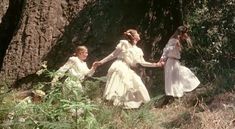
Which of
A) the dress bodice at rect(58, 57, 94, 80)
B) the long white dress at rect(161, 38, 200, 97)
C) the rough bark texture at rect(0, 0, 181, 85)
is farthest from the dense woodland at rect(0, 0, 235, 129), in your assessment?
the dress bodice at rect(58, 57, 94, 80)

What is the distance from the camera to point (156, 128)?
796 centimetres

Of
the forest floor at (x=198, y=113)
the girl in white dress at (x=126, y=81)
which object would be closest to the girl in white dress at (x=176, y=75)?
the forest floor at (x=198, y=113)

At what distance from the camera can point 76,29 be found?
11.6m

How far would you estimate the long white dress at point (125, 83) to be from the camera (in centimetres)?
898

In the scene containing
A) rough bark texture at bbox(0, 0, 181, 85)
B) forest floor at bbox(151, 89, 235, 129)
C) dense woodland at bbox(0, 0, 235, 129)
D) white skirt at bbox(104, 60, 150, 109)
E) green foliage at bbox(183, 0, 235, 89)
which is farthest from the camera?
green foliage at bbox(183, 0, 235, 89)

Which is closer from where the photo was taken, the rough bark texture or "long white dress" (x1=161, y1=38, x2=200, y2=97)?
"long white dress" (x1=161, y1=38, x2=200, y2=97)

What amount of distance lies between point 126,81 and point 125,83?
4 cm

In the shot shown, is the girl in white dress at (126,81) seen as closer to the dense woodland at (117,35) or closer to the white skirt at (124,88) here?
the white skirt at (124,88)

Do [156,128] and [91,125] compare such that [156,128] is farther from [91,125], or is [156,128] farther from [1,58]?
[1,58]

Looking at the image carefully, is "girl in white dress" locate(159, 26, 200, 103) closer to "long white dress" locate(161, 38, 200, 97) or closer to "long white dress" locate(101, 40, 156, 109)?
"long white dress" locate(161, 38, 200, 97)

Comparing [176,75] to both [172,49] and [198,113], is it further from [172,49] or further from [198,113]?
[198,113]

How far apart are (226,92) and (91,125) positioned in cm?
429

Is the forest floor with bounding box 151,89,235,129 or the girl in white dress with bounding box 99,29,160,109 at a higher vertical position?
the girl in white dress with bounding box 99,29,160,109

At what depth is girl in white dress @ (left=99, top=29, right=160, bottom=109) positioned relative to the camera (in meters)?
8.98
